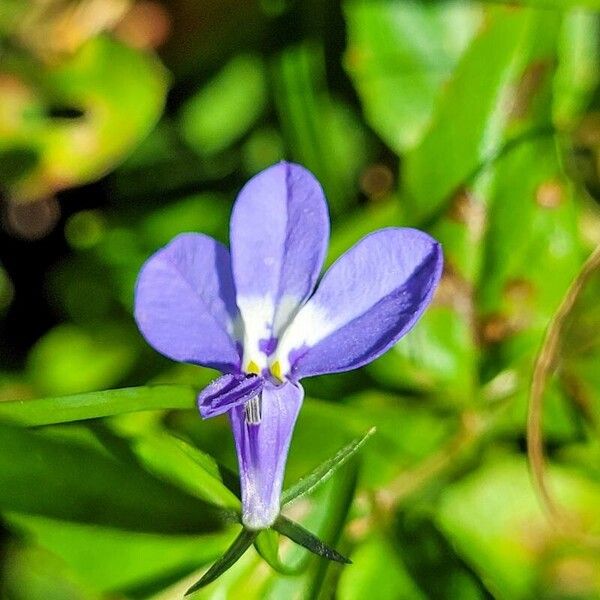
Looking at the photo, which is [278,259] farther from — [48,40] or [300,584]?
[48,40]

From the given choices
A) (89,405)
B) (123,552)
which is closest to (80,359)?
(123,552)

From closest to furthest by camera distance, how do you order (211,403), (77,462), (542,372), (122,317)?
(211,403), (77,462), (542,372), (122,317)

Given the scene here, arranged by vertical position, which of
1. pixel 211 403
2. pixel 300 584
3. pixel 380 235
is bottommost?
pixel 300 584

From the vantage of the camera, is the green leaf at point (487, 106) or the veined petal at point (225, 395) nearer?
the veined petal at point (225, 395)

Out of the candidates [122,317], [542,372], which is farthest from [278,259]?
[122,317]

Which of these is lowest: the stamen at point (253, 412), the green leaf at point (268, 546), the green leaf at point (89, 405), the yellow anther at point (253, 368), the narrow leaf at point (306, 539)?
the green leaf at point (268, 546)

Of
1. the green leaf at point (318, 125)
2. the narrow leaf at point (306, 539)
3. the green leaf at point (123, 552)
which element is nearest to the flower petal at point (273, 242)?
the narrow leaf at point (306, 539)

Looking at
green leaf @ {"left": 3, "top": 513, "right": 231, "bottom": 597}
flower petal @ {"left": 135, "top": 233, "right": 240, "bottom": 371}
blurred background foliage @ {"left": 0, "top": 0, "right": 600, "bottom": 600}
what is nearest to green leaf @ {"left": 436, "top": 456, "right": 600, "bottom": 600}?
blurred background foliage @ {"left": 0, "top": 0, "right": 600, "bottom": 600}

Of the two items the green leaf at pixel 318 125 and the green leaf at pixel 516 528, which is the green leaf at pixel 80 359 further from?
the green leaf at pixel 516 528
